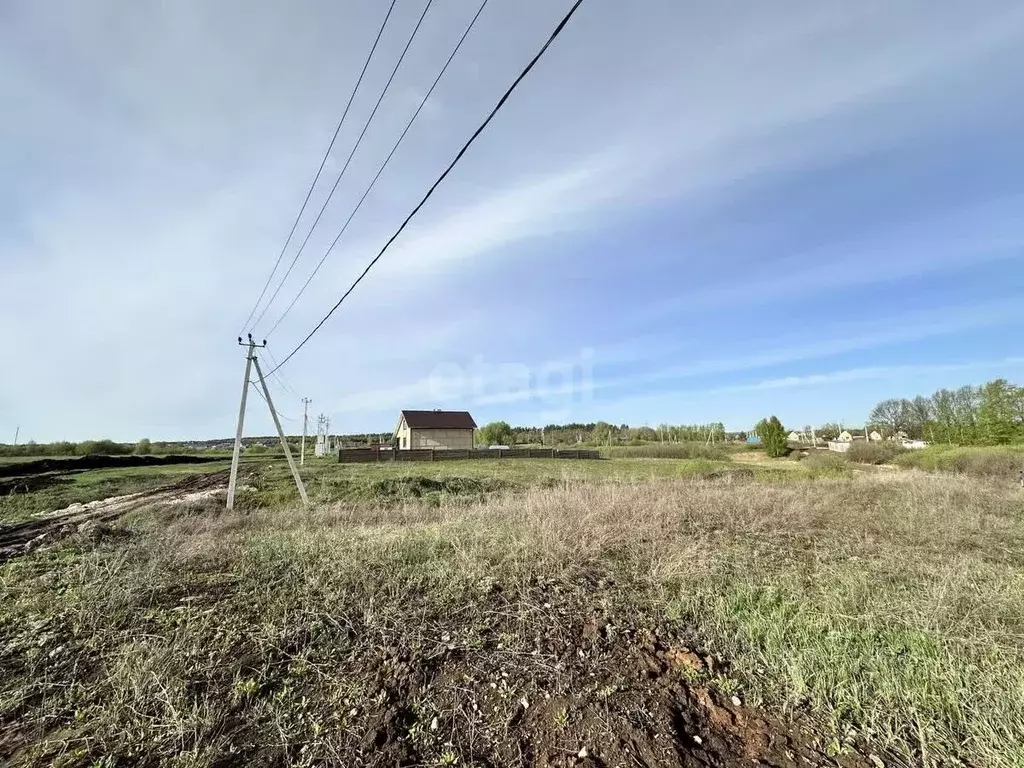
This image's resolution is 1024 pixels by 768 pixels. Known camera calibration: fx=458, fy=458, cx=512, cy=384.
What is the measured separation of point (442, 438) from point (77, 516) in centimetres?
4099

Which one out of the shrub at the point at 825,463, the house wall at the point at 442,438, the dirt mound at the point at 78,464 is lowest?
the shrub at the point at 825,463

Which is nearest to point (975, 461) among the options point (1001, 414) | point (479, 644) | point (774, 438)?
point (1001, 414)

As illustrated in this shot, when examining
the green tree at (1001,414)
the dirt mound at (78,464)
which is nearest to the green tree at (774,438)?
the green tree at (1001,414)

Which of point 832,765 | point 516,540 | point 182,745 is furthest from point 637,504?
point 182,745

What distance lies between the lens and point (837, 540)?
25.1 ft

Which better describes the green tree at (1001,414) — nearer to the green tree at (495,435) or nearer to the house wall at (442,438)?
the house wall at (442,438)

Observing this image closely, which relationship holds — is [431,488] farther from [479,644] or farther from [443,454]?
[443,454]

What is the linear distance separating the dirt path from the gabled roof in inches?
1230

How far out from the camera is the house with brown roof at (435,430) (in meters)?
52.1

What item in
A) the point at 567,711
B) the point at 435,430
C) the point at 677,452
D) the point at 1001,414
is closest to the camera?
the point at 567,711

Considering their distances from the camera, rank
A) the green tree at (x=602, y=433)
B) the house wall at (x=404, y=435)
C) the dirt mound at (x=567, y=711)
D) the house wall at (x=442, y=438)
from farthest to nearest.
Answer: the green tree at (x=602, y=433), the house wall at (x=404, y=435), the house wall at (x=442, y=438), the dirt mound at (x=567, y=711)

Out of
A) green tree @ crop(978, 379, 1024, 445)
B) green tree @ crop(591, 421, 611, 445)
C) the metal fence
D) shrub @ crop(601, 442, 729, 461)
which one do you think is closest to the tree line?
green tree @ crop(978, 379, 1024, 445)

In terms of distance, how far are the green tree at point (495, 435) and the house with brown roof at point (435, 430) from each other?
60.4 feet

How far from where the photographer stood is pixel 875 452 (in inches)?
1204
